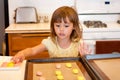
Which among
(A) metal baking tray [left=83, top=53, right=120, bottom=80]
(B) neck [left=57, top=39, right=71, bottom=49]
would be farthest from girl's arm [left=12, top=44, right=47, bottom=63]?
(A) metal baking tray [left=83, top=53, right=120, bottom=80]

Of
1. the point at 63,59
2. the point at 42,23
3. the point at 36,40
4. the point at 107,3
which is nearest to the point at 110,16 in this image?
the point at 107,3

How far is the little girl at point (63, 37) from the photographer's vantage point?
5.27 ft

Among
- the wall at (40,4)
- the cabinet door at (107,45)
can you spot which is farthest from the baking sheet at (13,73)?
the wall at (40,4)

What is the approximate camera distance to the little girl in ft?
5.27

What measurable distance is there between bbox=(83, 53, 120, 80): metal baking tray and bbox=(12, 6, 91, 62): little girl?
0.99 feet

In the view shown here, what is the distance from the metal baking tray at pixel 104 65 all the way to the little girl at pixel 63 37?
11.9 inches

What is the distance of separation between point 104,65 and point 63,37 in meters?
0.55

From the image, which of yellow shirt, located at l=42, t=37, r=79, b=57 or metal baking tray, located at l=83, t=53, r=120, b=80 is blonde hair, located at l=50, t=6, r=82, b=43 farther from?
metal baking tray, located at l=83, t=53, r=120, b=80

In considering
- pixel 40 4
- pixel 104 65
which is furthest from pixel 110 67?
pixel 40 4

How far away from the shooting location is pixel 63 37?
5.51 ft

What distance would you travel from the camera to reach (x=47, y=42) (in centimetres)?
175

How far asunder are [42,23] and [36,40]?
1.40 ft

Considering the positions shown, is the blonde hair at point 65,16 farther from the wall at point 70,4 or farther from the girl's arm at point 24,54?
the wall at point 70,4

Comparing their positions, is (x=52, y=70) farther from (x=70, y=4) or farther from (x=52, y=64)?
(x=70, y=4)
